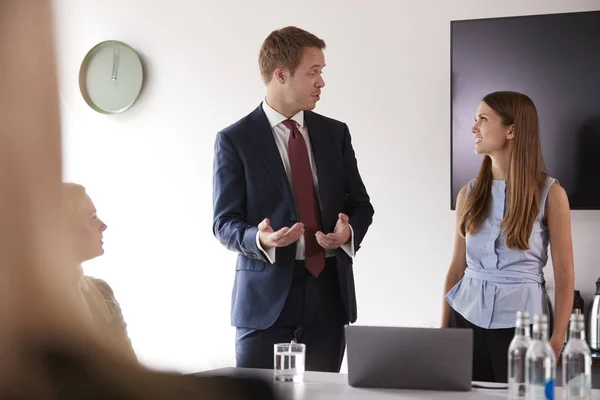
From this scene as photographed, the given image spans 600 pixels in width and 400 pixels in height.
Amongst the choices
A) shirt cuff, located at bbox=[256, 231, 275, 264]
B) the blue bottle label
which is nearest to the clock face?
shirt cuff, located at bbox=[256, 231, 275, 264]

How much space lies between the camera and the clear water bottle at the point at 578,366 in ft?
5.68

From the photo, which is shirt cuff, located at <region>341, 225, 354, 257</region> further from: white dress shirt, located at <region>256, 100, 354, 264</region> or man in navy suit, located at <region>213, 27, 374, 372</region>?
white dress shirt, located at <region>256, 100, 354, 264</region>

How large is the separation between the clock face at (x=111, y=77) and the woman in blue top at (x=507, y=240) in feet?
7.79

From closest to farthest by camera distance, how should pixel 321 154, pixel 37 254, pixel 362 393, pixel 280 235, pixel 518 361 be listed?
1. pixel 37 254
2. pixel 518 361
3. pixel 362 393
4. pixel 280 235
5. pixel 321 154

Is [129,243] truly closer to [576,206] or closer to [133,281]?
[133,281]

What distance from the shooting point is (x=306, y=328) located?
2828 mm

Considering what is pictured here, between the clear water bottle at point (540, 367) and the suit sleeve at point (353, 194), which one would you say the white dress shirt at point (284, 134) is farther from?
the clear water bottle at point (540, 367)

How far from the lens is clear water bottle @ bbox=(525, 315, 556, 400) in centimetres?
167

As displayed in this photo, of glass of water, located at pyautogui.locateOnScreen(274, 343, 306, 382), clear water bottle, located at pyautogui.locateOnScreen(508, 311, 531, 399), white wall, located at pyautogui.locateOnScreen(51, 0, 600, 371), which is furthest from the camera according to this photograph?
white wall, located at pyautogui.locateOnScreen(51, 0, 600, 371)

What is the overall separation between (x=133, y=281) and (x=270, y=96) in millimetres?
2105

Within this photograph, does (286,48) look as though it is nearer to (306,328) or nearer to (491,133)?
(491,133)

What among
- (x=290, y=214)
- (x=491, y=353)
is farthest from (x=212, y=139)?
(x=491, y=353)

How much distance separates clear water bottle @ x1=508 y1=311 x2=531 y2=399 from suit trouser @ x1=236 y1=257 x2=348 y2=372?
110 cm

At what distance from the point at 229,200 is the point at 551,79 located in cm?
169
